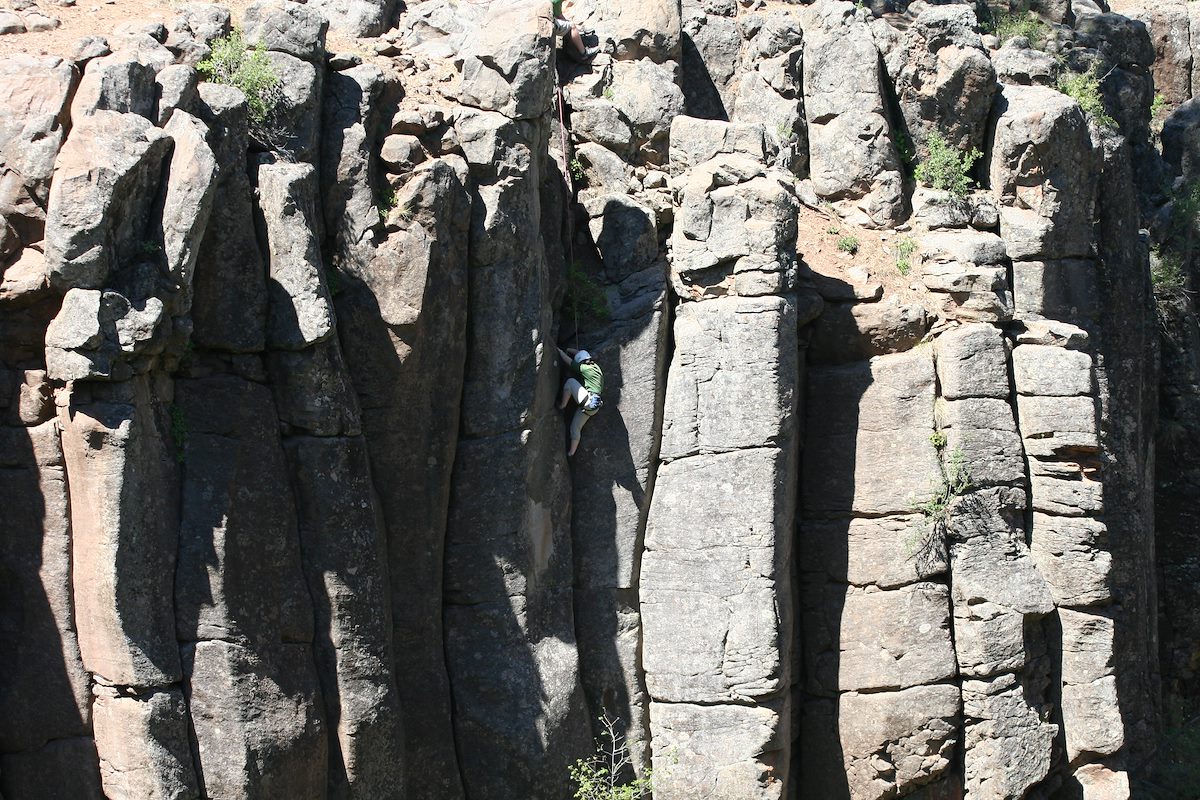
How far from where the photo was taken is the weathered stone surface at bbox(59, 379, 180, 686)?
38.1 feet

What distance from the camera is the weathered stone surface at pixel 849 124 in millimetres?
18156

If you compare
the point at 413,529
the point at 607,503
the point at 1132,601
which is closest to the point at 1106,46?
the point at 1132,601

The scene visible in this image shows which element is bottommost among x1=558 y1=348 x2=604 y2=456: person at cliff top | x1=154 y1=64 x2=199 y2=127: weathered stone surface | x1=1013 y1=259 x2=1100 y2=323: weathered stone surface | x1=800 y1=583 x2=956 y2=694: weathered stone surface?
x1=800 y1=583 x2=956 y2=694: weathered stone surface

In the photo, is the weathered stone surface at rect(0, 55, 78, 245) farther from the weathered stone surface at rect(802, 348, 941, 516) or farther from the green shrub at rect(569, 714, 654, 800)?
the weathered stone surface at rect(802, 348, 941, 516)

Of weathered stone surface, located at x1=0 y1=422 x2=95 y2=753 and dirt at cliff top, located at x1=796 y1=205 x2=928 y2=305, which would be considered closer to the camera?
weathered stone surface, located at x1=0 y1=422 x2=95 y2=753

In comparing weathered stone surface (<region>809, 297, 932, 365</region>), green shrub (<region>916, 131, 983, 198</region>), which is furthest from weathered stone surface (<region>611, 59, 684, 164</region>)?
green shrub (<region>916, 131, 983, 198</region>)

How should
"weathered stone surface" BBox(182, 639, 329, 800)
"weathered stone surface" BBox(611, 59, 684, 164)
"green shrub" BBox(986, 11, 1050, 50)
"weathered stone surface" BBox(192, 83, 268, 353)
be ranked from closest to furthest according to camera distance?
1. "weathered stone surface" BBox(182, 639, 329, 800)
2. "weathered stone surface" BBox(192, 83, 268, 353)
3. "weathered stone surface" BBox(611, 59, 684, 164)
4. "green shrub" BBox(986, 11, 1050, 50)

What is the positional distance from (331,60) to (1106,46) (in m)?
11.9

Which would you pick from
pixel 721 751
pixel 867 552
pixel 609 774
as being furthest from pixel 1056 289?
pixel 609 774

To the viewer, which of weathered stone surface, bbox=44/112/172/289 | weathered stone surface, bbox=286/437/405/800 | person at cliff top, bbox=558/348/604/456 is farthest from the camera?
person at cliff top, bbox=558/348/604/456

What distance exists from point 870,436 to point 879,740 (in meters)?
3.23

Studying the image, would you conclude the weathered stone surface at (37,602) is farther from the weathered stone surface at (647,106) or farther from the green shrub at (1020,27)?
the green shrub at (1020,27)

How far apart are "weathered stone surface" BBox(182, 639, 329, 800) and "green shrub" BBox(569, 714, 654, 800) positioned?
2.99 metres

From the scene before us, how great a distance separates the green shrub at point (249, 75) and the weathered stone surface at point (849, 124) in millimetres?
7374
